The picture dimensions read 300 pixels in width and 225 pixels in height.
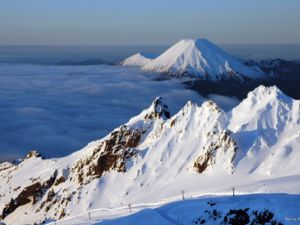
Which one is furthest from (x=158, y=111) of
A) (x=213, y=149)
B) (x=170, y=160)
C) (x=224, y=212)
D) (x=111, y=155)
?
(x=224, y=212)

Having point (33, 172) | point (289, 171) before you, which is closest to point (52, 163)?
point (33, 172)

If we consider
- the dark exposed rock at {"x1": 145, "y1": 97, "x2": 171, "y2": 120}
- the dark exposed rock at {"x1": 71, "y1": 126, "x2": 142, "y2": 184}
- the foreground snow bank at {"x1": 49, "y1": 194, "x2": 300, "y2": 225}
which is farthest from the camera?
the dark exposed rock at {"x1": 145, "y1": 97, "x2": 171, "y2": 120}

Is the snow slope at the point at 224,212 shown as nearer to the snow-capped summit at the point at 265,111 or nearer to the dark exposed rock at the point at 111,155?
the snow-capped summit at the point at 265,111

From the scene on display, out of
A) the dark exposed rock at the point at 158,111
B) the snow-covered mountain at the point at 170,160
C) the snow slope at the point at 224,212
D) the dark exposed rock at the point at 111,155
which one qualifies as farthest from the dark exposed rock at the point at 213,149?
the snow slope at the point at 224,212

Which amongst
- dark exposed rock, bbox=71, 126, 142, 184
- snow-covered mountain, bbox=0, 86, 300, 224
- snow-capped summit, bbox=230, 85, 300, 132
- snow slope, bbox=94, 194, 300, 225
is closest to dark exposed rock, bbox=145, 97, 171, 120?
snow-covered mountain, bbox=0, 86, 300, 224

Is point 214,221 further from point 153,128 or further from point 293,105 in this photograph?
point 153,128

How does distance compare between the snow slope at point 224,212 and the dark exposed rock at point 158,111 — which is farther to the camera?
the dark exposed rock at point 158,111

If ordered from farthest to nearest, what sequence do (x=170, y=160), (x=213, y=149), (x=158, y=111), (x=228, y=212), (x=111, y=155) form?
1. (x=158, y=111)
2. (x=111, y=155)
3. (x=170, y=160)
4. (x=213, y=149)
5. (x=228, y=212)

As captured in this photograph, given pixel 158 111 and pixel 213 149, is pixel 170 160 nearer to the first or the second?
pixel 213 149

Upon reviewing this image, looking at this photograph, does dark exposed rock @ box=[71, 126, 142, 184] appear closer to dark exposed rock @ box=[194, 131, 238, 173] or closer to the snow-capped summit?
dark exposed rock @ box=[194, 131, 238, 173]
